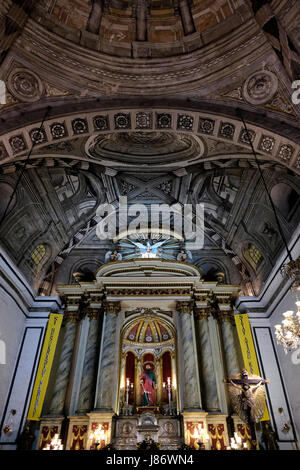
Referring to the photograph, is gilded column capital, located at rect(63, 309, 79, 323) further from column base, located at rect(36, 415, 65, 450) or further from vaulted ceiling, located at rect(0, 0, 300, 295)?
column base, located at rect(36, 415, 65, 450)

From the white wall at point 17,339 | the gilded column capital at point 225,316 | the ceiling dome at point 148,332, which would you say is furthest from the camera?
the ceiling dome at point 148,332

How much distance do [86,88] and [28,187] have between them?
12.9 ft

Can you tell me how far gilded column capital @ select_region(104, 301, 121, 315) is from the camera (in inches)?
464

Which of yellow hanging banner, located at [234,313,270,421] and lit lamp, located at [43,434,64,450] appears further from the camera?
yellow hanging banner, located at [234,313,270,421]

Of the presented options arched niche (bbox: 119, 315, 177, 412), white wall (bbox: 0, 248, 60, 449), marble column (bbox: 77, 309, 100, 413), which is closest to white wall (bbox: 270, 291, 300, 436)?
arched niche (bbox: 119, 315, 177, 412)

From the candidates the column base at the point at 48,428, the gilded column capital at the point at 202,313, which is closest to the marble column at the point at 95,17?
the gilded column capital at the point at 202,313

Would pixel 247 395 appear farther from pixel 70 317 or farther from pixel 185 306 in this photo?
pixel 70 317

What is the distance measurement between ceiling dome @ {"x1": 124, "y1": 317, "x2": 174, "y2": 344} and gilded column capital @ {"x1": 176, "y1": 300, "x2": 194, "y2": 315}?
5.39 feet

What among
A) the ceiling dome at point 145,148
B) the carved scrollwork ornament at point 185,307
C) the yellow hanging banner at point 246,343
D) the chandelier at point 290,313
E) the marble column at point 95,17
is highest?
the marble column at point 95,17

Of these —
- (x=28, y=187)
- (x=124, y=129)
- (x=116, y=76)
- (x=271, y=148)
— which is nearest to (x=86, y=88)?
(x=116, y=76)

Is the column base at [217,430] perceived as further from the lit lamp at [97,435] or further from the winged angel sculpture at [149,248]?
the winged angel sculpture at [149,248]

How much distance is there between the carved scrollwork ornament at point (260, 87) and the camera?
732 cm

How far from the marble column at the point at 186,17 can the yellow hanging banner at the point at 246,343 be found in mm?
9631

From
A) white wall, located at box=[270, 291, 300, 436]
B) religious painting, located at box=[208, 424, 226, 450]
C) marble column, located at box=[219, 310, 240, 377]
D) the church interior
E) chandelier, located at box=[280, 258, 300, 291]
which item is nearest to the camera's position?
chandelier, located at box=[280, 258, 300, 291]
